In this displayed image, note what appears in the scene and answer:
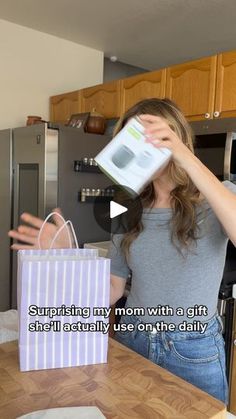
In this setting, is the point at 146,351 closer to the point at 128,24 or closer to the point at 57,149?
the point at 57,149

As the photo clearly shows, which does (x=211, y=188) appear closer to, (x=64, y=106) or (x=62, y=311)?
(x=62, y=311)

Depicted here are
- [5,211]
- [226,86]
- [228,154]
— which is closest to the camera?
[228,154]

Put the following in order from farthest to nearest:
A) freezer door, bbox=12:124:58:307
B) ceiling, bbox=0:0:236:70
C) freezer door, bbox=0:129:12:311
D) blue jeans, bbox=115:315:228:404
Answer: freezer door, bbox=0:129:12:311, ceiling, bbox=0:0:236:70, freezer door, bbox=12:124:58:307, blue jeans, bbox=115:315:228:404

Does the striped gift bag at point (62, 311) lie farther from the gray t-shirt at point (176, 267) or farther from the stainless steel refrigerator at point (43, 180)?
the stainless steel refrigerator at point (43, 180)

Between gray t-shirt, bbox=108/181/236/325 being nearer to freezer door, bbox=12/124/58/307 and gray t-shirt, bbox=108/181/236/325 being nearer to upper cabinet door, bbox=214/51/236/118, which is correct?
upper cabinet door, bbox=214/51/236/118

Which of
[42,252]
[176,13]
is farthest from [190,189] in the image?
[176,13]

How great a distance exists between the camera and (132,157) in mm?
587

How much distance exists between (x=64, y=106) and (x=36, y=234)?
1.83 m

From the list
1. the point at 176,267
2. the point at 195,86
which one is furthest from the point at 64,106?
the point at 176,267

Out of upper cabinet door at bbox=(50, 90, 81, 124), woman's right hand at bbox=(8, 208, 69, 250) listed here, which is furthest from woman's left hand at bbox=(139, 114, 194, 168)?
upper cabinet door at bbox=(50, 90, 81, 124)

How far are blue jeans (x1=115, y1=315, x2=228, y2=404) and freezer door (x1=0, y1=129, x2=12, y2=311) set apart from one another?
58.7 inches

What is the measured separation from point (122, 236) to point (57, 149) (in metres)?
1.08

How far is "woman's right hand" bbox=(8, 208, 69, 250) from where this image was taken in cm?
77

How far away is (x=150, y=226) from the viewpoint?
816 mm
